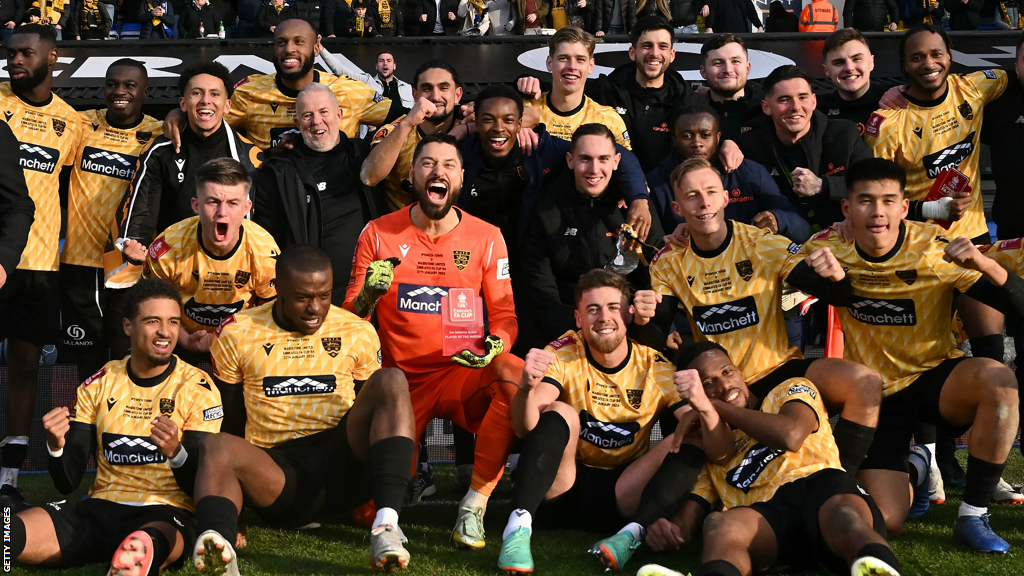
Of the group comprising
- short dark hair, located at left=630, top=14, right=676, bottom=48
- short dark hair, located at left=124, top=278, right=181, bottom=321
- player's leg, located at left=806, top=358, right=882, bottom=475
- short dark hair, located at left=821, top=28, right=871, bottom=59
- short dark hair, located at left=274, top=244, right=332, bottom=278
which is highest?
short dark hair, located at left=630, top=14, right=676, bottom=48

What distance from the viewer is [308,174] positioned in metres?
5.98

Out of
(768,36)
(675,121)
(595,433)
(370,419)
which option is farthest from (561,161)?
(768,36)

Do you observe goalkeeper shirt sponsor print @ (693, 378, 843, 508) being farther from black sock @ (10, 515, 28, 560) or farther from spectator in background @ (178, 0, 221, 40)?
spectator in background @ (178, 0, 221, 40)

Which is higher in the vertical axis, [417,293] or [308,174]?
[308,174]

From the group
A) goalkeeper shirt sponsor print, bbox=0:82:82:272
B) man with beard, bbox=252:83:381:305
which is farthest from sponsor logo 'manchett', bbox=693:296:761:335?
goalkeeper shirt sponsor print, bbox=0:82:82:272

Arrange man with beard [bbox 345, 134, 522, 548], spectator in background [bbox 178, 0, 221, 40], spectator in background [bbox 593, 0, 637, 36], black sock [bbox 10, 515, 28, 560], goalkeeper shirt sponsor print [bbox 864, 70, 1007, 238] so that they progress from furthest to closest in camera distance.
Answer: spectator in background [bbox 178, 0, 221, 40] < spectator in background [bbox 593, 0, 637, 36] < goalkeeper shirt sponsor print [bbox 864, 70, 1007, 238] < man with beard [bbox 345, 134, 522, 548] < black sock [bbox 10, 515, 28, 560]

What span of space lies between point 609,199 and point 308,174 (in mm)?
1873

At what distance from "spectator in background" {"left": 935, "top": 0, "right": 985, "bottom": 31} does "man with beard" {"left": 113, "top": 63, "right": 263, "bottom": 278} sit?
1059 centimetres

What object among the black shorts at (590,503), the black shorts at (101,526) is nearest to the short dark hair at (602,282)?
the black shorts at (590,503)

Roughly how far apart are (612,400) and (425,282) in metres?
1.21

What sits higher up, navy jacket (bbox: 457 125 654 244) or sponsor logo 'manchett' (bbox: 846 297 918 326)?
navy jacket (bbox: 457 125 654 244)

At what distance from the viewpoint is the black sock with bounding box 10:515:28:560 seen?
13.1 ft

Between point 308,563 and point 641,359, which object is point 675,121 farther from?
point 308,563

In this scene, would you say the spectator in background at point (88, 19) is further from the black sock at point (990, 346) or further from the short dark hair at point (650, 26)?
the black sock at point (990, 346)
